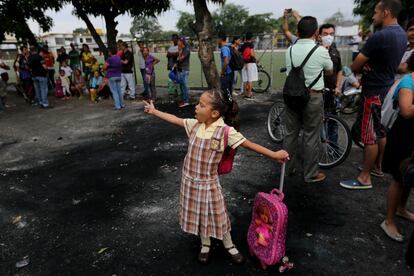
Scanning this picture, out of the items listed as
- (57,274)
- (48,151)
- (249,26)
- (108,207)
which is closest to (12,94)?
(48,151)

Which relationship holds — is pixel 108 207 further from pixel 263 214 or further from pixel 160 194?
pixel 263 214

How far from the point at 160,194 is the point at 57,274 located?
158 centimetres

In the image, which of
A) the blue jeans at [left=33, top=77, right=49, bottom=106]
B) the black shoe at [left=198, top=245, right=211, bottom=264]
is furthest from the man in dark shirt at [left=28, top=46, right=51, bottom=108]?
the black shoe at [left=198, top=245, right=211, bottom=264]

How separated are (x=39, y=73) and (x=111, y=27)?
333 centimetres

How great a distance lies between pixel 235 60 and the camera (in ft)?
27.7

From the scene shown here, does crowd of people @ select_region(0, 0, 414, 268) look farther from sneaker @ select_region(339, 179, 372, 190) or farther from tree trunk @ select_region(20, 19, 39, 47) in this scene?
tree trunk @ select_region(20, 19, 39, 47)

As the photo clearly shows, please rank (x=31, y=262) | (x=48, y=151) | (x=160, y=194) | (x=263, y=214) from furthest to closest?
(x=48, y=151) < (x=160, y=194) < (x=31, y=262) < (x=263, y=214)

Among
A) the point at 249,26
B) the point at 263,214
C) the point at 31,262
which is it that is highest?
the point at 249,26

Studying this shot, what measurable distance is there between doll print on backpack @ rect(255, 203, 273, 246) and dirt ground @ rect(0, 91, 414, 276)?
0.87 feet

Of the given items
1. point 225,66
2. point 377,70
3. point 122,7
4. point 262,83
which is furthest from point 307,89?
point 122,7

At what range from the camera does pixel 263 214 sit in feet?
8.48

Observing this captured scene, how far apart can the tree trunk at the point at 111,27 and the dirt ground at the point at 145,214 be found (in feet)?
21.0

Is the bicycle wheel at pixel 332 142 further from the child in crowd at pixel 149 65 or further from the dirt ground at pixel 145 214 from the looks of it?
the child in crowd at pixel 149 65

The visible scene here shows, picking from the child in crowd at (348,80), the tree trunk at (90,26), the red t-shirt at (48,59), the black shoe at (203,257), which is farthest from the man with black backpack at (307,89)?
the red t-shirt at (48,59)
